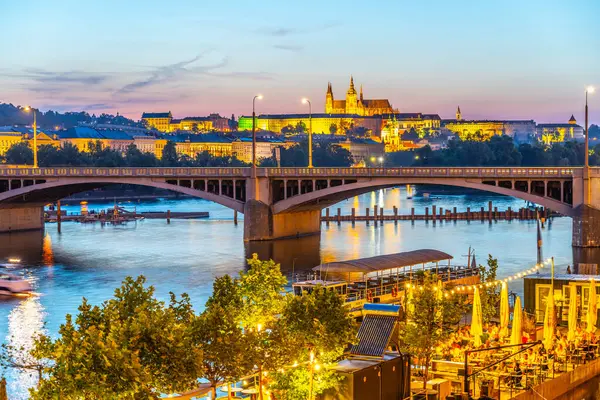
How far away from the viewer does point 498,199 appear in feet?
352

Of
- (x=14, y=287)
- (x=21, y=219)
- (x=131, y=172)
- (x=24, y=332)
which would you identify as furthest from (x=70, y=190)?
(x=24, y=332)

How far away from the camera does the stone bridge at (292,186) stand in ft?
174

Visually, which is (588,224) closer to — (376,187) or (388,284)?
(376,187)

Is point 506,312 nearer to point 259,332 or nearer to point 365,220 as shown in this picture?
point 259,332

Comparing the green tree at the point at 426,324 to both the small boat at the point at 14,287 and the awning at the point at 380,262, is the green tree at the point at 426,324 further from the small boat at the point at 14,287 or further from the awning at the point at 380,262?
the small boat at the point at 14,287

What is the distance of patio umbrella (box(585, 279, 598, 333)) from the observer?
26.4 meters

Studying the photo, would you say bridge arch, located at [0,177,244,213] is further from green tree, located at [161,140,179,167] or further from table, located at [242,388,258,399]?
green tree, located at [161,140,179,167]

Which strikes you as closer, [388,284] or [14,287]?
[388,284]

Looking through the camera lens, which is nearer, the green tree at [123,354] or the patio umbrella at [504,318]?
the green tree at [123,354]

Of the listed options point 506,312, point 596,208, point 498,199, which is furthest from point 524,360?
point 498,199

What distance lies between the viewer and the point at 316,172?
59.9 meters

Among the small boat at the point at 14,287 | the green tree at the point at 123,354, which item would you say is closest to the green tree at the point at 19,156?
the small boat at the point at 14,287

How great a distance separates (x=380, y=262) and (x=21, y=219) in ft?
137

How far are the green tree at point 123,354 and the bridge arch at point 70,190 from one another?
43.2 metres
